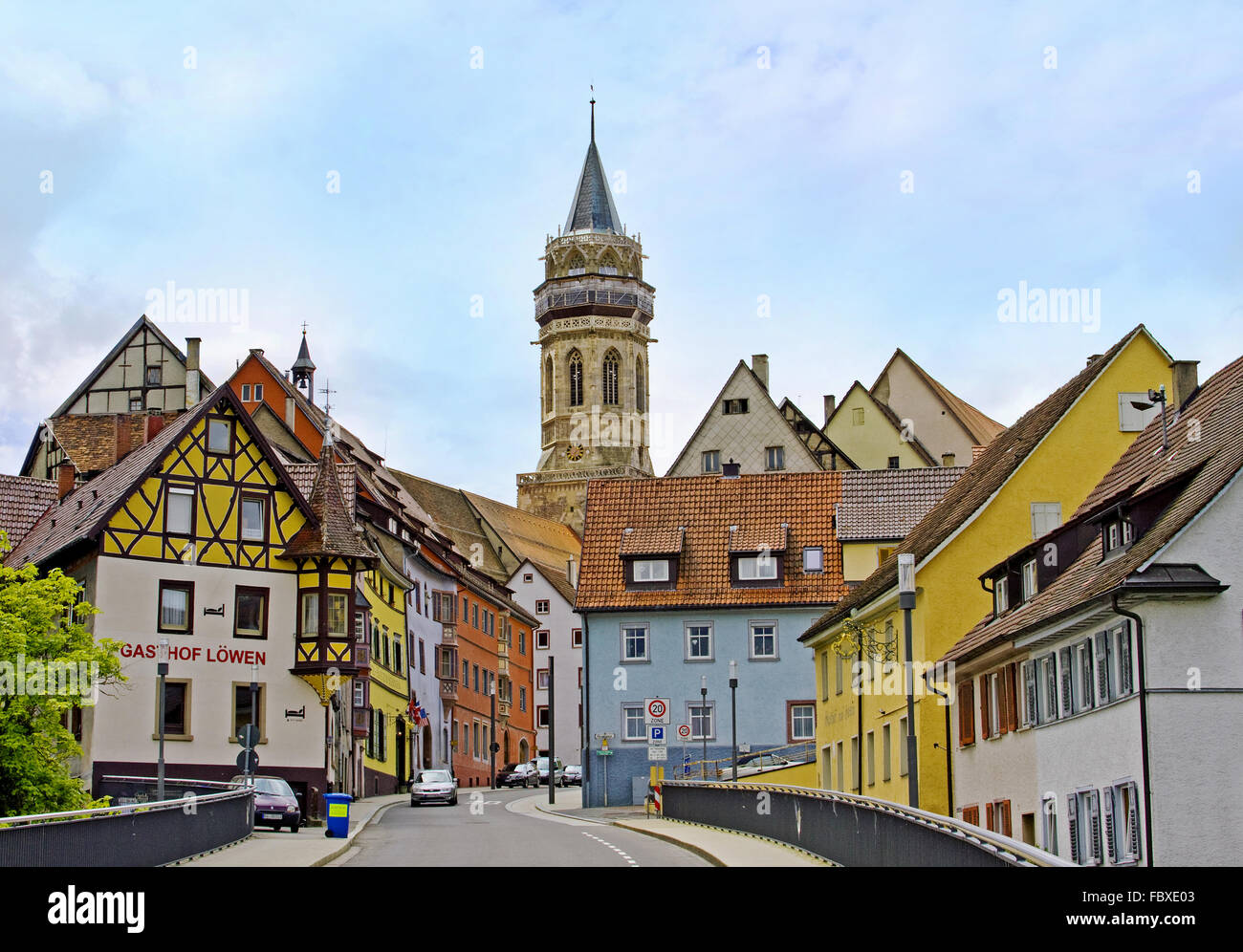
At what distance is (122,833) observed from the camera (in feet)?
91.4

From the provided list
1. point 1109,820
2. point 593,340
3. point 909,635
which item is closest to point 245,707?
point 909,635

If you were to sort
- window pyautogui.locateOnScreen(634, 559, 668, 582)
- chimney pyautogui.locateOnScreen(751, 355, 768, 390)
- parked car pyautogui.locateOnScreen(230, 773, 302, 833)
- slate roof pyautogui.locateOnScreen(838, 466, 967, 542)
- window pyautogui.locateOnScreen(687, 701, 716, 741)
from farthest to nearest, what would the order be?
1. chimney pyautogui.locateOnScreen(751, 355, 768, 390)
2. window pyautogui.locateOnScreen(634, 559, 668, 582)
3. slate roof pyautogui.locateOnScreen(838, 466, 967, 542)
4. window pyautogui.locateOnScreen(687, 701, 716, 741)
5. parked car pyautogui.locateOnScreen(230, 773, 302, 833)

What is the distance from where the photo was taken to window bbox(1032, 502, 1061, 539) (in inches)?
1711

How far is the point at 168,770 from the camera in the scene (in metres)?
53.2

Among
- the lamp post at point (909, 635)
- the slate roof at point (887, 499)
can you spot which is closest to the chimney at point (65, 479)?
the slate roof at point (887, 499)

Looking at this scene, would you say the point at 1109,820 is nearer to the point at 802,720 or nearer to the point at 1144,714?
the point at 1144,714

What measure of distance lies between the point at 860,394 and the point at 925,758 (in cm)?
4389

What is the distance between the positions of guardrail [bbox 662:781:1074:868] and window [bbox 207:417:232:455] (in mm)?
16190

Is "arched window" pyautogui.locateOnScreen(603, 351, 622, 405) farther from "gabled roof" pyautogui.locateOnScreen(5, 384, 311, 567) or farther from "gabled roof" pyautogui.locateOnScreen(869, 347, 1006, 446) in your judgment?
"gabled roof" pyautogui.locateOnScreen(5, 384, 311, 567)

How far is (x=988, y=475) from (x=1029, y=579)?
319 inches

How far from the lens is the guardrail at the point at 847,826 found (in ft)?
65.6

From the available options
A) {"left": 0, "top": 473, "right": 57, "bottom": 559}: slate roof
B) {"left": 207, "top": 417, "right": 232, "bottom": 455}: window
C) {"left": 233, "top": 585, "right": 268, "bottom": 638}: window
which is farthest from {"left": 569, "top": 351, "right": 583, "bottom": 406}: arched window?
{"left": 233, "top": 585, "right": 268, "bottom": 638}: window

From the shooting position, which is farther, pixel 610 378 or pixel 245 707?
pixel 610 378
